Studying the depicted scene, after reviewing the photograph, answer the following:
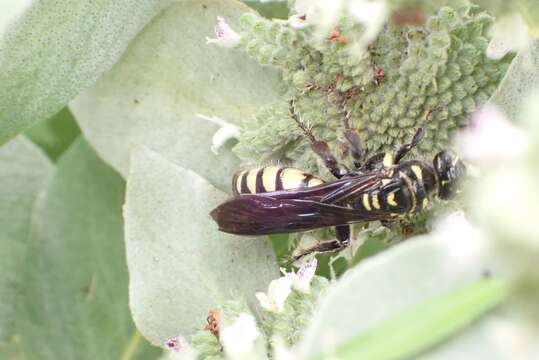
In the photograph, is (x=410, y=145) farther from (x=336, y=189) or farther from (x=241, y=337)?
(x=241, y=337)

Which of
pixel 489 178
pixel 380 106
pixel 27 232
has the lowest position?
pixel 27 232

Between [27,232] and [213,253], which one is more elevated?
[213,253]

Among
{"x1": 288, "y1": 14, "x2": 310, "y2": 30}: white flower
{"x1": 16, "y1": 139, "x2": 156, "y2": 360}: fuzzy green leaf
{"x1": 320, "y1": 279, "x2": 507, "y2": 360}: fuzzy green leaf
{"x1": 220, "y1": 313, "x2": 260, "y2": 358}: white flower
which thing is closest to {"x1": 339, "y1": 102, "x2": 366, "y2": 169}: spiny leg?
{"x1": 288, "y1": 14, "x2": 310, "y2": 30}: white flower

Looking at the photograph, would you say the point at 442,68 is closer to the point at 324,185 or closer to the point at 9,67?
the point at 324,185

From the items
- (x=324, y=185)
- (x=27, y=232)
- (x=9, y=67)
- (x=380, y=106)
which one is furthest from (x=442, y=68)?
(x=27, y=232)

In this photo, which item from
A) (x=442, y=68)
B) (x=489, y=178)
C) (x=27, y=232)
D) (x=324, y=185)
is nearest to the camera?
(x=489, y=178)

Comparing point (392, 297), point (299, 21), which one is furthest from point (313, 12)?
point (392, 297)

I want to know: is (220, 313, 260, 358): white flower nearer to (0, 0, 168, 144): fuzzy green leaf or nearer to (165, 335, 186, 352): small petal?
(165, 335, 186, 352): small petal
